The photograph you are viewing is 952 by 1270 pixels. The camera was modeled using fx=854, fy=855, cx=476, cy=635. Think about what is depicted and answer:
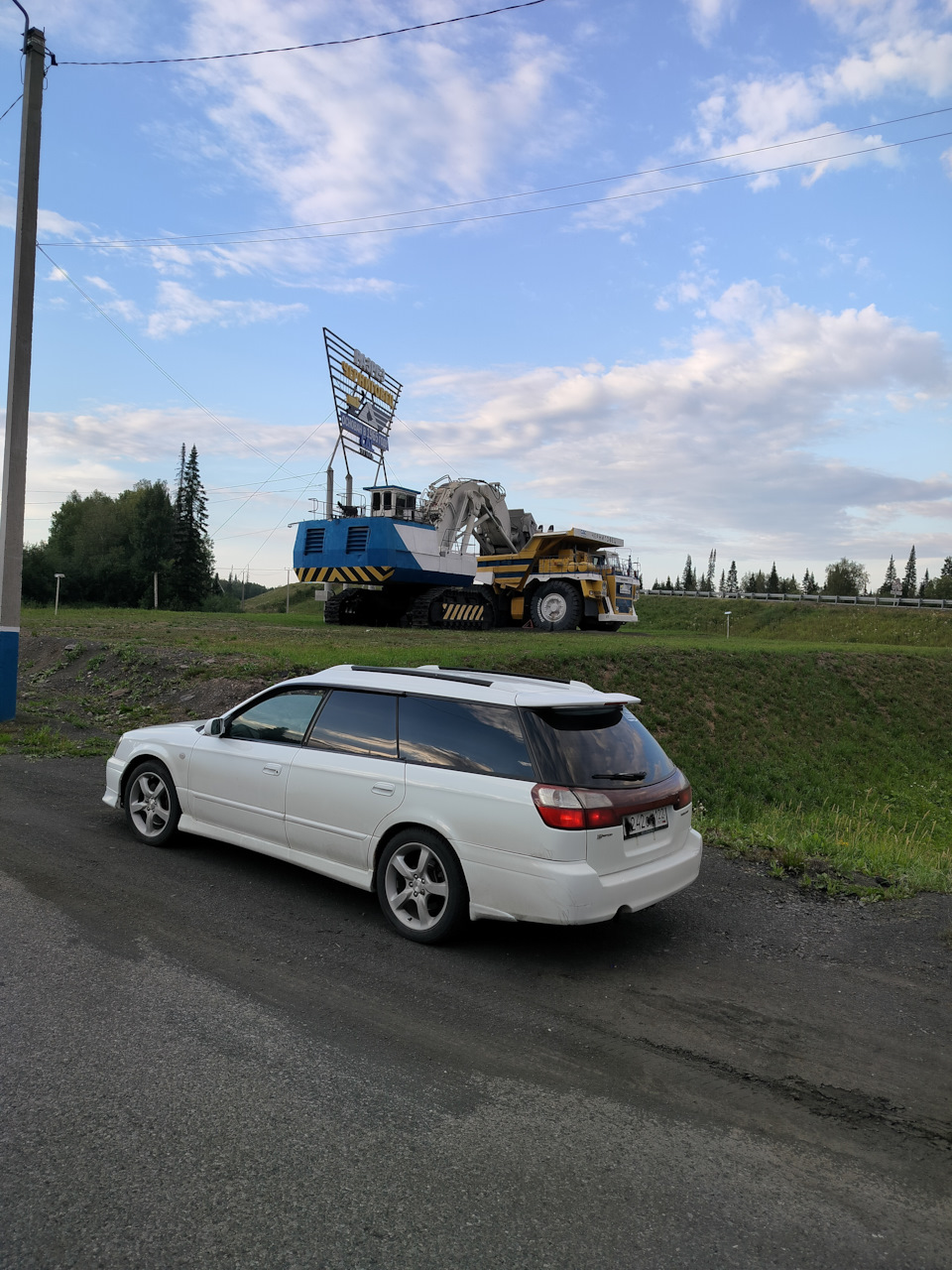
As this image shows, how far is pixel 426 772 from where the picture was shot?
481 cm

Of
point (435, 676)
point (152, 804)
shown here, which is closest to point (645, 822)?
point (435, 676)

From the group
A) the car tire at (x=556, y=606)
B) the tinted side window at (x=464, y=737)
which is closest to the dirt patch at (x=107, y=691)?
the tinted side window at (x=464, y=737)

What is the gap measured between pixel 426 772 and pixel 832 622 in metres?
42.2

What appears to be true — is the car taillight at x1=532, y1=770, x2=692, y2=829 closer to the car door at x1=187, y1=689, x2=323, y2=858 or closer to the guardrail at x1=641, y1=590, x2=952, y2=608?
the car door at x1=187, y1=689, x2=323, y2=858

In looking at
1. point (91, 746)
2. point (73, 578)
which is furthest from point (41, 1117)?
point (73, 578)

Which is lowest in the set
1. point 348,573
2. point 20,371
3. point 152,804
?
point 152,804

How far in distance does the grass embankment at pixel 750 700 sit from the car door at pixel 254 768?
437cm

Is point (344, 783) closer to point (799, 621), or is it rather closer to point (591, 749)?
point (591, 749)

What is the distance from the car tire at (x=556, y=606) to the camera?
25.3 meters

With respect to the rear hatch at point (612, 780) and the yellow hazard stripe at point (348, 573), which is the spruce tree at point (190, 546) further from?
the rear hatch at point (612, 780)

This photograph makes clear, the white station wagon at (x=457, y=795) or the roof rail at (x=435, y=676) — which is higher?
the roof rail at (x=435, y=676)

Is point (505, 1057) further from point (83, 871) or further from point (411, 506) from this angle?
point (411, 506)

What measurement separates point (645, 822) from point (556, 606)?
70.0 feet

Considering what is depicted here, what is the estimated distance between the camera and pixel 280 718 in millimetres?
5809
